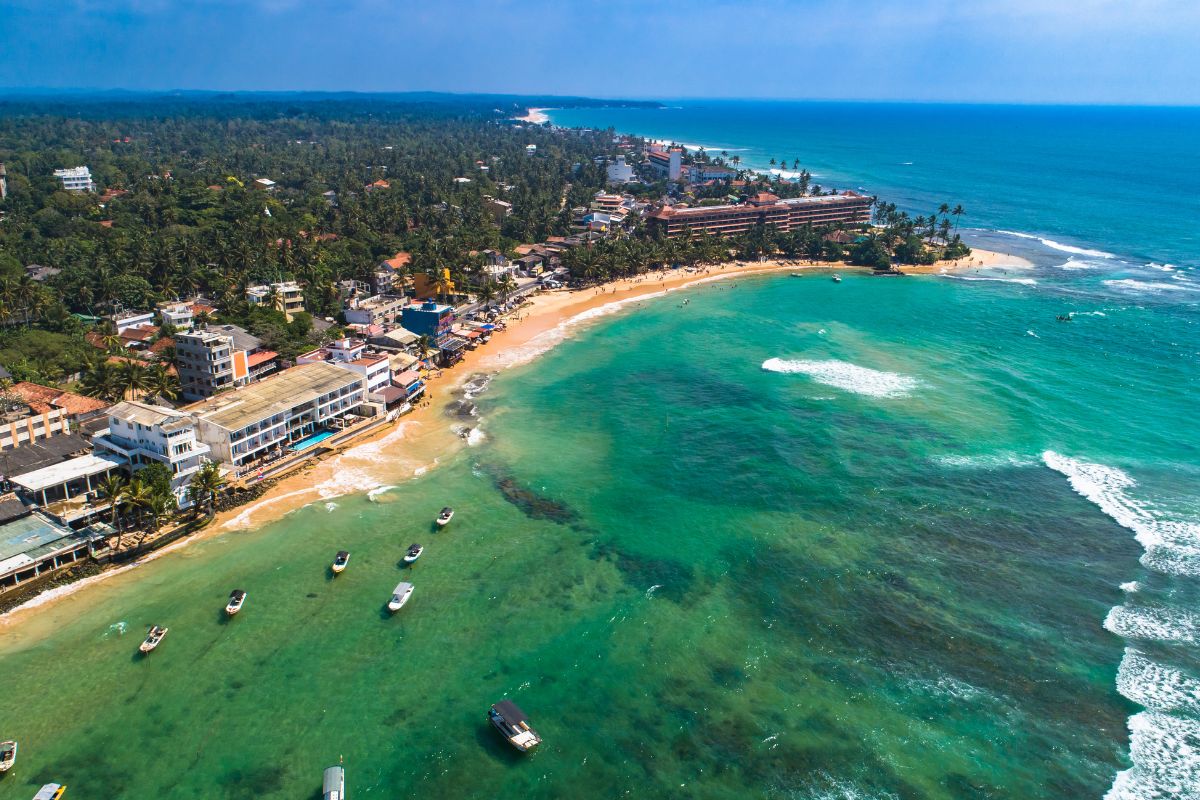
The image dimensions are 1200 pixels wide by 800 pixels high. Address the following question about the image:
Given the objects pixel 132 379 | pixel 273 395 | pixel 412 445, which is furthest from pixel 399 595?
pixel 132 379

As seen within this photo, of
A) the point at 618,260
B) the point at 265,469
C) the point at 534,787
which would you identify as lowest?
the point at 534,787

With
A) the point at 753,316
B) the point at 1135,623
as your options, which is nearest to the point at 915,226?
the point at 753,316

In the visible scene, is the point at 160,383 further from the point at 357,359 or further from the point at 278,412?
the point at 357,359

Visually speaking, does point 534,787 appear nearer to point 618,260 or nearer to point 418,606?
point 418,606

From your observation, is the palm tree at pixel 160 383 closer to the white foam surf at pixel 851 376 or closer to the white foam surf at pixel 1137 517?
the white foam surf at pixel 851 376

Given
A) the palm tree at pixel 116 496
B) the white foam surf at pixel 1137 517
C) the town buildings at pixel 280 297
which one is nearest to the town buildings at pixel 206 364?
the town buildings at pixel 280 297

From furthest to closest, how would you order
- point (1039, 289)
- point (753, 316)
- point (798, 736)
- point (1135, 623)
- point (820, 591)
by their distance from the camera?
point (1039, 289), point (753, 316), point (820, 591), point (1135, 623), point (798, 736)
